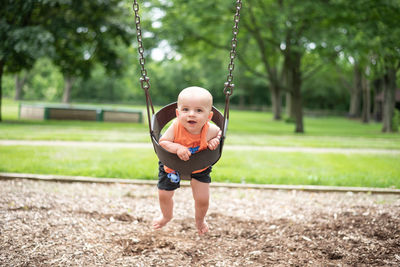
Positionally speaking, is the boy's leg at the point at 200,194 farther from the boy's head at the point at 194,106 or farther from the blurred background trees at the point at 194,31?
the blurred background trees at the point at 194,31

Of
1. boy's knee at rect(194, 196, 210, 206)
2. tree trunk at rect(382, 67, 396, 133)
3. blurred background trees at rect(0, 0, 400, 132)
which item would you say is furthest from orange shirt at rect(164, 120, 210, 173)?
tree trunk at rect(382, 67, 396, 133)

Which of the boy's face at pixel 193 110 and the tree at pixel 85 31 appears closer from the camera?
the boy's face at pixel 193 110

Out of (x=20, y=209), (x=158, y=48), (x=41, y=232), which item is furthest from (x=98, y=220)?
(x=158, y=48)

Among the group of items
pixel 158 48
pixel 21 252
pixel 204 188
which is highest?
pixel 158 48

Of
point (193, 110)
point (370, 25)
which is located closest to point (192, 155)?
point (193, 110)

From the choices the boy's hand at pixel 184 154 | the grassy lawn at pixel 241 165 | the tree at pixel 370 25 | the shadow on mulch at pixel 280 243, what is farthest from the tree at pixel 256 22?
the boy's hand at pixel 184 154

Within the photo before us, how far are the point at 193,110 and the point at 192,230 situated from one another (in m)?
1.79

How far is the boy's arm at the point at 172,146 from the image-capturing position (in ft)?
9.20

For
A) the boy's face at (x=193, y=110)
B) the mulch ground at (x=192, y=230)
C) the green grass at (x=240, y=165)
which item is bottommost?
the mulch ground at (x=192, y=230)

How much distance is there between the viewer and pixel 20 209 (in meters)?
4.52

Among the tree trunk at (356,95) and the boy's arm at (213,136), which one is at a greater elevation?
the tree trunk at (356,95)

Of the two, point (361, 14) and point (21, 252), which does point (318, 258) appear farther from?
point (361, 14)

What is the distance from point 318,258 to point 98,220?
235cm

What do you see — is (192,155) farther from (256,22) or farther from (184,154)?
(256,22)
